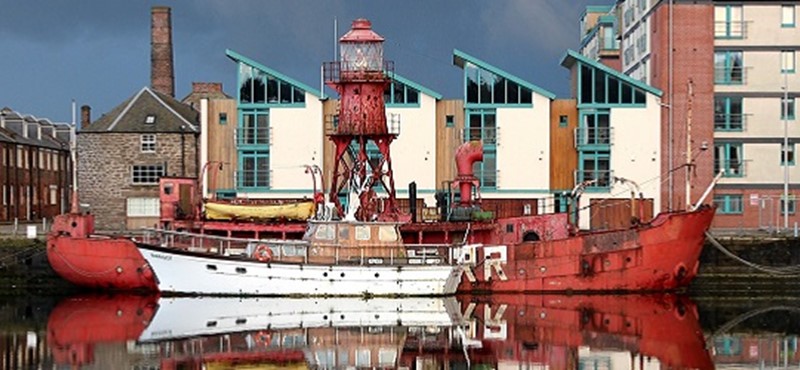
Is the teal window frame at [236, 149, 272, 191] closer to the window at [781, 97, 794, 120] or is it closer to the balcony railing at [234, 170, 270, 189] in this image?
the balcony railing at [234, 170, 270, 189]

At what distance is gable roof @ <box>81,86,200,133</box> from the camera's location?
61.4 meters

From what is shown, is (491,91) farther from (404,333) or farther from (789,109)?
(404,333)

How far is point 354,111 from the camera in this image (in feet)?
158

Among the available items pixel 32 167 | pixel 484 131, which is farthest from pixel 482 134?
pixel 32 167

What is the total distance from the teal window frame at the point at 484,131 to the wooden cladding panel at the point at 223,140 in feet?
33.4

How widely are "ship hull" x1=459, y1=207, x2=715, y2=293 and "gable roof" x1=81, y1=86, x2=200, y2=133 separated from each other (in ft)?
67.2

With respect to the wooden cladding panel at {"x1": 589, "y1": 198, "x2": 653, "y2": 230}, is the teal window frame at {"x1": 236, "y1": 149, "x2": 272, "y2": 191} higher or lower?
higher

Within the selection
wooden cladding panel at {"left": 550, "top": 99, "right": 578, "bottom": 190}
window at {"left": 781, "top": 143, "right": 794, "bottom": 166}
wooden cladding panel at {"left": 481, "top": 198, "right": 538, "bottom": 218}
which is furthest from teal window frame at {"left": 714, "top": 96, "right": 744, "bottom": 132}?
wooden cladding panel at {"left": 481, "top": 198, "right": 538, "bottom": 218}

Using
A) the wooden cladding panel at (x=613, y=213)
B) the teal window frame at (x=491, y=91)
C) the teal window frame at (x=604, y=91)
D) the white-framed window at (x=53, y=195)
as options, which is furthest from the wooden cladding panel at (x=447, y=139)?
the white-framed window at (x=53, y=195)

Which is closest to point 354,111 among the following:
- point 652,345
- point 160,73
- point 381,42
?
point 381,42

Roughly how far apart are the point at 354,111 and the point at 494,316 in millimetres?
12281

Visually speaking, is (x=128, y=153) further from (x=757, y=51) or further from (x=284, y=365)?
(x=284, y=365)

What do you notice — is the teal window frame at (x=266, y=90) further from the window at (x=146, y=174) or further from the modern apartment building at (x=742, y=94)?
the modern apartment building at (x=742, y=94)

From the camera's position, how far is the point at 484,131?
58688mm
